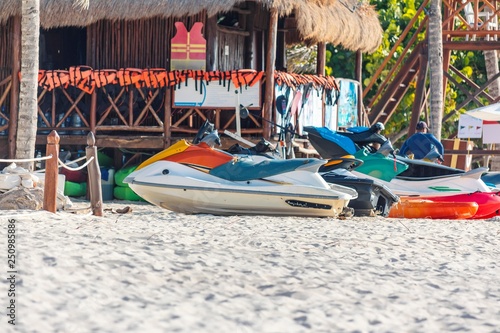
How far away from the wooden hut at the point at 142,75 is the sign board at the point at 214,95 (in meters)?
0.02

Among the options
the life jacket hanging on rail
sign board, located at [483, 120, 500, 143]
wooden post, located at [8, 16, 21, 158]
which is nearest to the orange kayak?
the life jacket hanging on rail

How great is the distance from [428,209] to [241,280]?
688 centimetres

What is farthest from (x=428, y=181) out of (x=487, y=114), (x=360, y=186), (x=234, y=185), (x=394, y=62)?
(x=394, y=62)

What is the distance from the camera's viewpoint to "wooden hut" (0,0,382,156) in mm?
16172

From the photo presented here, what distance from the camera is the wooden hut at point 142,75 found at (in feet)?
53.1

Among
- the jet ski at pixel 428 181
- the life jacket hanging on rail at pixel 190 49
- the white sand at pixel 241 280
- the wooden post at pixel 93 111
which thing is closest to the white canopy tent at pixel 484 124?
the jet ski at pixel 428 181

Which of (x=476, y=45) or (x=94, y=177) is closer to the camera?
(x=94, y=177)

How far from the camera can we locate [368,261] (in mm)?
7621

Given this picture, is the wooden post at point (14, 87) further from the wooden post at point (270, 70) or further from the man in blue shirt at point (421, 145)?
the man in blue shirt at point (421, 145)

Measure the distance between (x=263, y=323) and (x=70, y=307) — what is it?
1007mm

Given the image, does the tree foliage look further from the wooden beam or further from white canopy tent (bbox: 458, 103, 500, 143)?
white canopy tent (bbox: 458, 103, 500, 143)

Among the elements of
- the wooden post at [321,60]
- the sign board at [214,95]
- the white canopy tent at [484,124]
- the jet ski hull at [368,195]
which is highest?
the wooden post at [321,60]

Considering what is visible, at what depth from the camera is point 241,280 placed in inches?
255

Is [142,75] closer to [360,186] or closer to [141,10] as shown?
[141,10]
